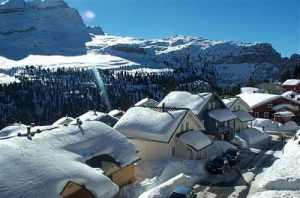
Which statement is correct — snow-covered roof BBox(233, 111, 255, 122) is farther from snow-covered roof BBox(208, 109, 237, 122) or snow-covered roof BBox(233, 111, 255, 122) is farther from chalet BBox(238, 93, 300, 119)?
chalet BBox(238, 93, 300, 119)

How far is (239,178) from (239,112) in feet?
79.7

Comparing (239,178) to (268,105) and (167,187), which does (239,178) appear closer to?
(167,187)

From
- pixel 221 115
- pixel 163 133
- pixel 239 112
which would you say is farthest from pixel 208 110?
pixel 163 133

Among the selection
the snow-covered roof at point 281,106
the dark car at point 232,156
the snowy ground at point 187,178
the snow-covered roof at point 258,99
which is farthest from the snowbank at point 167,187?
the snow-covered roof at point 281,106

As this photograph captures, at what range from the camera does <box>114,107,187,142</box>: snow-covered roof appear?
3669 centimetres

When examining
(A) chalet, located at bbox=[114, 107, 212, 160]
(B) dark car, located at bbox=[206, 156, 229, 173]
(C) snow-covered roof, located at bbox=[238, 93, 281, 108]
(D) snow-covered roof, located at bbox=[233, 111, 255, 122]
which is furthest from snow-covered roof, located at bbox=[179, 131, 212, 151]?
(C) snow-covered roof, located at bbox=[238, 93, 281, 108]

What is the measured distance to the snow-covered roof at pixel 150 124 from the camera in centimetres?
3669

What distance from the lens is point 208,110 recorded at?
4819cm

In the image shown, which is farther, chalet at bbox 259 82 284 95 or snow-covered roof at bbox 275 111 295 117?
chalet at bbox 259 82 284 95

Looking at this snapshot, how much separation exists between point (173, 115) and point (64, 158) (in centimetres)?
1754

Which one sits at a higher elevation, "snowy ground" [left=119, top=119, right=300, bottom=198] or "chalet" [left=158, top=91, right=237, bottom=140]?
"chalet" [left=158, top=91, right=237, bottom=140]

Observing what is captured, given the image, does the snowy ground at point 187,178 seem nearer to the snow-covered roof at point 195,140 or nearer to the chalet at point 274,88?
the snow-covered roof at point 195,140

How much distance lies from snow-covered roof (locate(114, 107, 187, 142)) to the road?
6.56 metres

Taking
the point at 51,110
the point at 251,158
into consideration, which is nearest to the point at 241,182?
the point at 251,158
